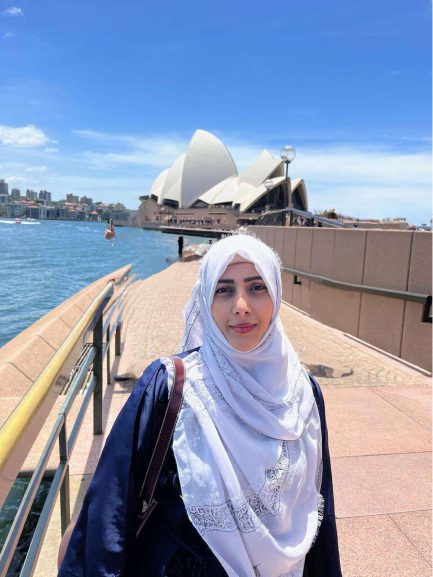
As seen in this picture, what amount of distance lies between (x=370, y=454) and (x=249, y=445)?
1954 millimetres

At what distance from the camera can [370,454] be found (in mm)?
2680

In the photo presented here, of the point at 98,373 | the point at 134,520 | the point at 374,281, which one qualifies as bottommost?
the point at 98,373

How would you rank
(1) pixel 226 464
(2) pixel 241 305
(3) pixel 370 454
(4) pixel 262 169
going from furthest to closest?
(4) pixel 262 169 → (3) pixel 370 454 → (2) pixel 241 305 → (1) pixel 226 464

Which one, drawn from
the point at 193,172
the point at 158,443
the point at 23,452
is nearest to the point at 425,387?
the point at 158,443

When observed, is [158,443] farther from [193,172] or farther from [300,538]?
[193,172]

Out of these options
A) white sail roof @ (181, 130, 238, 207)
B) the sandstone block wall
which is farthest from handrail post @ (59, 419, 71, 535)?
white sail roof @ (181, 130, 238, 207)

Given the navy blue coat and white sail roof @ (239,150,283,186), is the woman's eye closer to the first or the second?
the navy blue coat

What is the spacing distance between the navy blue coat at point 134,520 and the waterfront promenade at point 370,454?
0.96 m

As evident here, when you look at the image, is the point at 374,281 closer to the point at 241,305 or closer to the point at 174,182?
the point at 241,305

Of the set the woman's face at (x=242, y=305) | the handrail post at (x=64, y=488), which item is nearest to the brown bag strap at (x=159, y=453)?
the woman's face at (x=242, y=305)

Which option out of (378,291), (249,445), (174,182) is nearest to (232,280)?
(249,445)

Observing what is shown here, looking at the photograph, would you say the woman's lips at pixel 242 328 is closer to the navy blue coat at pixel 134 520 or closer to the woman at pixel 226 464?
the woman at pixel 226 464

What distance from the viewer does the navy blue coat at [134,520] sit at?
965 millimetres

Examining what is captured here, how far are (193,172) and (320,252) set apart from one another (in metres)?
61.6
